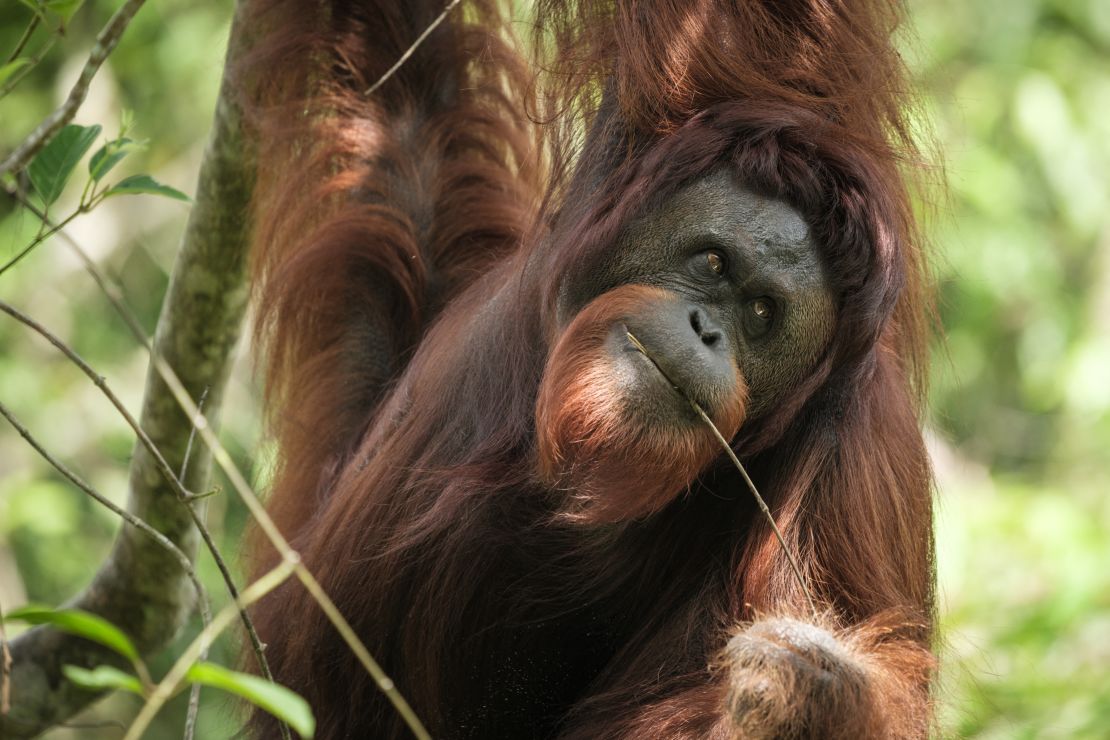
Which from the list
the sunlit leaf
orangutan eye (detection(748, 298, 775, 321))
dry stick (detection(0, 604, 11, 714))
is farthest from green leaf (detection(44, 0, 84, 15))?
orangutan eye (detection(748, 298, 775, 321))

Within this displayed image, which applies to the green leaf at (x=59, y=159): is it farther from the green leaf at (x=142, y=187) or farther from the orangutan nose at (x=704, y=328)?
the orangutan nose at (x=704, y=328)

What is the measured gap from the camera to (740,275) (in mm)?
2488

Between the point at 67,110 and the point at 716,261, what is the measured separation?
1.18 meters

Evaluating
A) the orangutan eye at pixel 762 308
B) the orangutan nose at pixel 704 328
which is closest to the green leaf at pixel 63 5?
the orangutan nose at pixel 704 328

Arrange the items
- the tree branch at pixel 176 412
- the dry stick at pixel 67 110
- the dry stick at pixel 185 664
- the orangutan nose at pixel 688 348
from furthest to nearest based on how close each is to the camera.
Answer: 1. the tree branch at pixel 176 412
2. the orangutan nose at pixel 688 348
3. the dry stick at pixel 67 110
4. the dry stick at pixel 185 664

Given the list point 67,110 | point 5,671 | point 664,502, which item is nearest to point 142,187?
point 67,110

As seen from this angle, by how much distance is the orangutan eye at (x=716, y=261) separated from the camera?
250 centimetres

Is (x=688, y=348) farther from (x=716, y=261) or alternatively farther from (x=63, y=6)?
(x=63, y=6)

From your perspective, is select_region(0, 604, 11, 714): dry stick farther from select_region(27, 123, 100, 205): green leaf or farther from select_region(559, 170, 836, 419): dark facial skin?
select_region(559, 170, 836, 419): dark facial skin

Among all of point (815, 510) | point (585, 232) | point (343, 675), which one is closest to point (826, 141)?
point (585, 232)

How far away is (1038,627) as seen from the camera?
13.3 feet

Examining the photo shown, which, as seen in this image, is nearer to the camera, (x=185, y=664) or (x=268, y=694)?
(x=268, y=694)

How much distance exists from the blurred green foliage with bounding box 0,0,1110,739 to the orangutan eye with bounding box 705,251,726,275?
263 cm

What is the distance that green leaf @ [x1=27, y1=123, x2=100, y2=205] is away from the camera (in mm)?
2254
